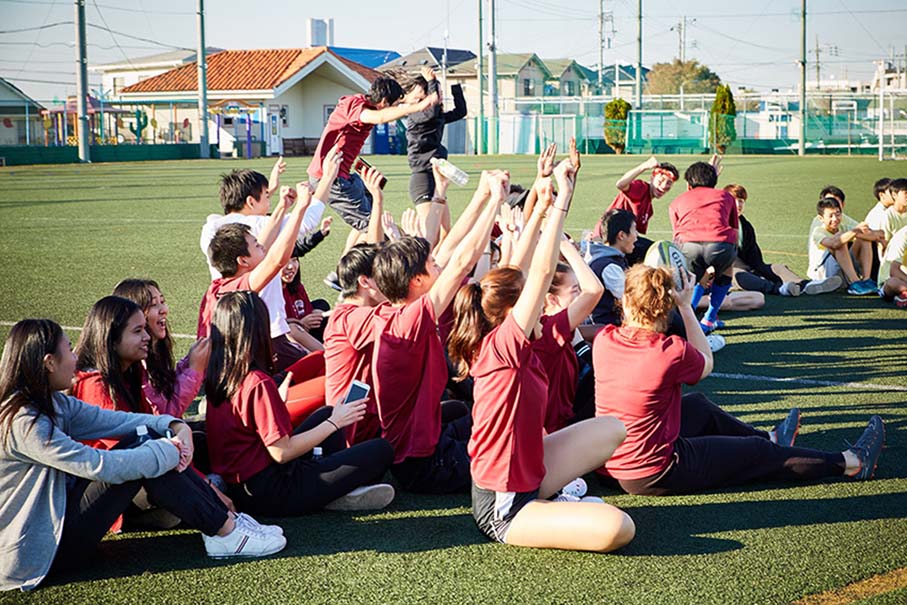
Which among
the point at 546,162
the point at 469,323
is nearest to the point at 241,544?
the point at 469,323

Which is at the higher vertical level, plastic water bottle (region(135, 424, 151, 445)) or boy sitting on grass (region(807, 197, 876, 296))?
boy sitting on grass (region(807, 197, 876, 296))

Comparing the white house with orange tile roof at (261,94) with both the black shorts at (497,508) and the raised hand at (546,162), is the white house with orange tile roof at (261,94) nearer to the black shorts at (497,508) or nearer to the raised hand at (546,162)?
the raised hand at (546,162)

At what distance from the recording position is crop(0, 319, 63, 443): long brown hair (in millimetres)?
3812

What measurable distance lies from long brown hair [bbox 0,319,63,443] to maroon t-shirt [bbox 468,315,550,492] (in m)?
1.76

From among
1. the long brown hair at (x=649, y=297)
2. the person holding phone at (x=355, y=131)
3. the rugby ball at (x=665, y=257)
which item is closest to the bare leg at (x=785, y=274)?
the person holding phone at (x=355, y=131)

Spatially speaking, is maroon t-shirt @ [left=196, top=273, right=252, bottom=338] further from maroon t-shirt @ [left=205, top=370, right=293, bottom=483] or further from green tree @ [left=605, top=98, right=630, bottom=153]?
green tree @ [left=605, top=98, right=630, bottom=153]

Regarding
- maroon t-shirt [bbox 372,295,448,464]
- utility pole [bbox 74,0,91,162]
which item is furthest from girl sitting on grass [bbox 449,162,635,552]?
utility pole [bbox 74,0,91,162]

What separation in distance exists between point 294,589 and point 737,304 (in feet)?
24.0

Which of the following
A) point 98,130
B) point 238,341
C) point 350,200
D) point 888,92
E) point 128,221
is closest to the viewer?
point 238,341

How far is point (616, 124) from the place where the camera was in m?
52.2

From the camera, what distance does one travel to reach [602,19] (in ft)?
291

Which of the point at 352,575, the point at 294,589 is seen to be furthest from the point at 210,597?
the point at 352,575

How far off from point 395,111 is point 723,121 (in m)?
44.6

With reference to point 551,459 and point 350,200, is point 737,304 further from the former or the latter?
point 551,459
